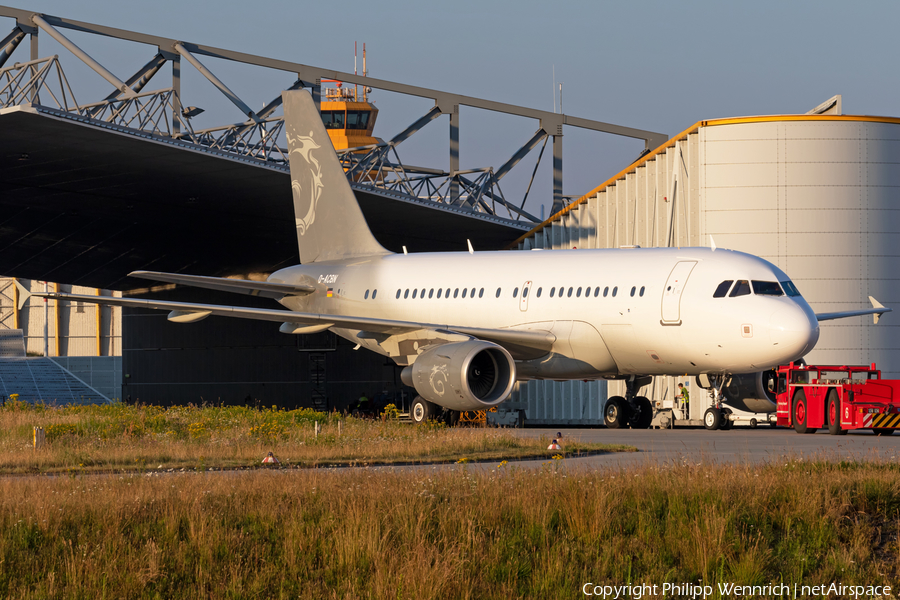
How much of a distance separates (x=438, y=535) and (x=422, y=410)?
17.4 metres

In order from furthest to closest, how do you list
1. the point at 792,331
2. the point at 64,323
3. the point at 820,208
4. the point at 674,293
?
1. the point at 64,323
2. the point at 820,208
3. the point at 674,293
4. the point at 792,331

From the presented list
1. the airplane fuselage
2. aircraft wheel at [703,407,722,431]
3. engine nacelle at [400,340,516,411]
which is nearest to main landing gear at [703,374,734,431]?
aircraft wheel at [703,407,722,431]

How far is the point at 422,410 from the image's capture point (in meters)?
26.9

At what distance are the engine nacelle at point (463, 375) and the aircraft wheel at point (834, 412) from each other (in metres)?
7.04

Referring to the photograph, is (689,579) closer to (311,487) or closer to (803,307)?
(311,487)

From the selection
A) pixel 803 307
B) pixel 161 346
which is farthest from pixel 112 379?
pixel 803 307

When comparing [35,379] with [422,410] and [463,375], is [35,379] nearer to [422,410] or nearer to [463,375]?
[422,410]

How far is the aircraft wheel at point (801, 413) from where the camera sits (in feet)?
81.0

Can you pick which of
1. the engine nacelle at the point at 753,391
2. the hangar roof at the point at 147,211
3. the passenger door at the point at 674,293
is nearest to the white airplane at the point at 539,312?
the passenger door at the point at 674,293

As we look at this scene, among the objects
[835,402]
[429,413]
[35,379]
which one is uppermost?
[835,402]

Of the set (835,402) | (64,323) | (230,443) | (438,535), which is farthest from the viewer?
(64,323)

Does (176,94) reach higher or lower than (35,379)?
higher

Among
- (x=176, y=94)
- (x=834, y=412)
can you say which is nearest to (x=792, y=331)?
(x=834, y=412)

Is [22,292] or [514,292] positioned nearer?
[514,292]
